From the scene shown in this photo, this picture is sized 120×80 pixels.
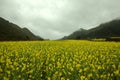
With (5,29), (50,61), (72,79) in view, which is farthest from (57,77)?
(5,29)

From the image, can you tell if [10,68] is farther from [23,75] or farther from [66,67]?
[66,67]

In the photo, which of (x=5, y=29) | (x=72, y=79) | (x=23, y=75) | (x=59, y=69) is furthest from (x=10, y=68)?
(x=5, y=29)

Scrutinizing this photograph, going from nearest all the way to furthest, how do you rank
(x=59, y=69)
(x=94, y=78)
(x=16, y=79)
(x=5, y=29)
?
1. (x=16, y=79)
2. (x=94, y=78)
3. (x=59, y=69)
4. (x=5, y=29)

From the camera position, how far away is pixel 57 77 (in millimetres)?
8961

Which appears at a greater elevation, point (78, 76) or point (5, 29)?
point (5, 29)

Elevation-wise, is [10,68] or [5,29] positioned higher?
[5,29]

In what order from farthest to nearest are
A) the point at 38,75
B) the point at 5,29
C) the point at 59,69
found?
the point at 5,29
the point at 59,69
the point at 38,75

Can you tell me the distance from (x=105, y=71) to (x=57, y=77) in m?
2.45

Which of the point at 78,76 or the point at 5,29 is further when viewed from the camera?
the point at 5,29

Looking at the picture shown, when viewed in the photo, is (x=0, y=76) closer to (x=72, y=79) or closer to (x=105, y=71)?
(x=72, y=79)

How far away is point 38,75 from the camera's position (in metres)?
9.51

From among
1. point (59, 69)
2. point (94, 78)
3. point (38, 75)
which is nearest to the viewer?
point (94, 78)

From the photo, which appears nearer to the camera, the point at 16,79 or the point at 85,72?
the point at 16,79

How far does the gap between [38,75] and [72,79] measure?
1.46 metres
